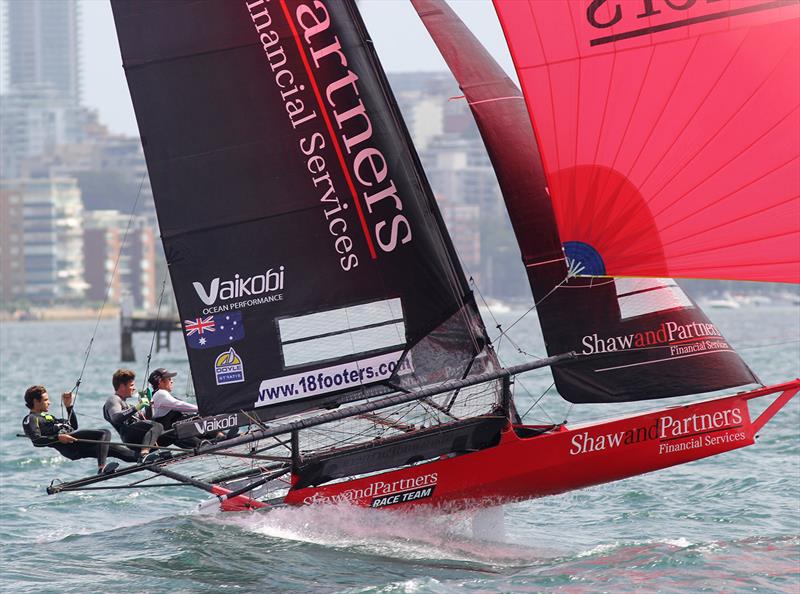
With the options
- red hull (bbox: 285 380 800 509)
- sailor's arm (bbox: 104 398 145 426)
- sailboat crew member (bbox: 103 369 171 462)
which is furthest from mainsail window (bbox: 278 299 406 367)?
sailor's arm (bbox: 104 398 145 426)

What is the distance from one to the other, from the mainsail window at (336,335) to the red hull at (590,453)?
95cm

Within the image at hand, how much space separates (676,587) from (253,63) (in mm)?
4477

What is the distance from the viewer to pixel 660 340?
387 inches

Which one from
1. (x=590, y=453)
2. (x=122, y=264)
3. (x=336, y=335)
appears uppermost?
(x=122, y=264)

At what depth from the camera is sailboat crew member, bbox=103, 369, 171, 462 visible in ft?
33.3

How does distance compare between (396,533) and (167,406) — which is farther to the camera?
(167,406)

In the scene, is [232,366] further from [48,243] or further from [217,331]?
[48,243]

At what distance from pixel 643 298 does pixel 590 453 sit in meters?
1.17

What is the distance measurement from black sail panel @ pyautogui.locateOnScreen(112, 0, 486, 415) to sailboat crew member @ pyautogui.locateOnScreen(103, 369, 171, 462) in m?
0.60

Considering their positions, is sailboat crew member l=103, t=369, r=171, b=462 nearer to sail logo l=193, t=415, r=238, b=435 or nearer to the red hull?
sail logo l=193, t=415, r=238, b=435

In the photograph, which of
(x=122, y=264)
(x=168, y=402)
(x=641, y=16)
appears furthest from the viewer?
(x=122, y=264)

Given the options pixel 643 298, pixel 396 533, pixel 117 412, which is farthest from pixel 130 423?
pixel 643 298

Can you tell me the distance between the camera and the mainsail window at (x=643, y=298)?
983 centimetres

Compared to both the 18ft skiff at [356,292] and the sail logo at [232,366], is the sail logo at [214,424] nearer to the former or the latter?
the 18ft skiff at [356,292]
